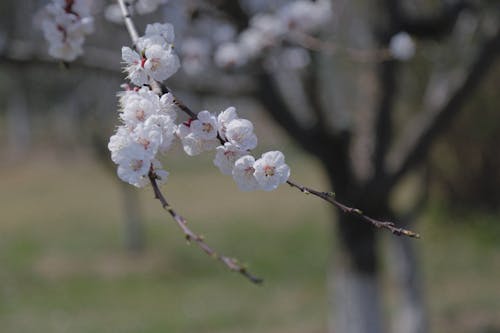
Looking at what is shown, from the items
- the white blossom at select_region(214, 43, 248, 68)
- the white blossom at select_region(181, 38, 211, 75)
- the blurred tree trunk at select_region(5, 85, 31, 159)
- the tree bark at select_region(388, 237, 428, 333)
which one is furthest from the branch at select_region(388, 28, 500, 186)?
the blurred tree trunk at select_region(5, 85, 31, 159)

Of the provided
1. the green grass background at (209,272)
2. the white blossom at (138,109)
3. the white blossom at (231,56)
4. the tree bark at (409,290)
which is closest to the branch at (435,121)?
the white blossom at (231,56)

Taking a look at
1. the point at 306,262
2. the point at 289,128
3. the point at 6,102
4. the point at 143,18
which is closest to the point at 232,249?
the point at 306,262

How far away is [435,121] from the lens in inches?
137

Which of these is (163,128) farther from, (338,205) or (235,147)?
(338,205)

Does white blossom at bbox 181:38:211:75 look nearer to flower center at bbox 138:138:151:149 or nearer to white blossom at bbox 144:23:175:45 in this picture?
white blossom at bbox 144:23:175:45

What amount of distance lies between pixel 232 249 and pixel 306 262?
133cm

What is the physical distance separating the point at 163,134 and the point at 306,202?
12849 millimetres

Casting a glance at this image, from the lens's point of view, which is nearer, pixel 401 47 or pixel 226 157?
pixel 226 157

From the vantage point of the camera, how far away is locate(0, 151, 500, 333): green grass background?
655cm

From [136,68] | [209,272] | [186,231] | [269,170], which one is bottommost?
[186,231]

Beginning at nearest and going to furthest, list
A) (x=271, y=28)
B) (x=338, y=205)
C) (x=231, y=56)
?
1. (x=338, y=205)
2. (x=271, y=28)
3. (x=231, y=56)

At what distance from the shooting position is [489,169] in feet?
23.3

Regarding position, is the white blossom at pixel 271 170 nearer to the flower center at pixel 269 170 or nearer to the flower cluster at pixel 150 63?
the flower center at pixel 269 170

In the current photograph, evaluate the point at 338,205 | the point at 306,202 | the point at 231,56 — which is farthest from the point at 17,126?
the point at 338,205
